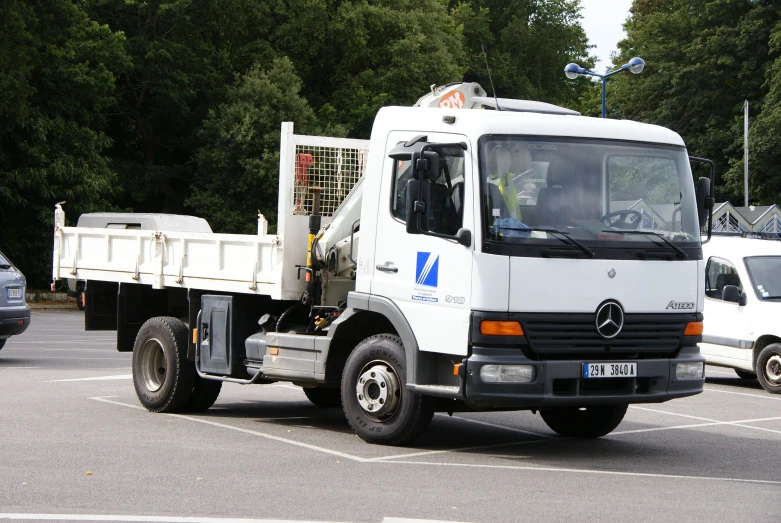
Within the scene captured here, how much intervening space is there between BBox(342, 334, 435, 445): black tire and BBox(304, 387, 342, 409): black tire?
116 inches

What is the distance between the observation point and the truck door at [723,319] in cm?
1650

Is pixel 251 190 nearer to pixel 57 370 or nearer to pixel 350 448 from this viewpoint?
pixel 57 370

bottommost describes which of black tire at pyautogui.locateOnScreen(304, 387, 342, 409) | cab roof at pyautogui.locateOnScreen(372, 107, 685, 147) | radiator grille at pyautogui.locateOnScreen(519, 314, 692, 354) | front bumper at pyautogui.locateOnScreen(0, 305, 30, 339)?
black tire at pyautogui.locateOnScreen(304, 387, 342, 409)

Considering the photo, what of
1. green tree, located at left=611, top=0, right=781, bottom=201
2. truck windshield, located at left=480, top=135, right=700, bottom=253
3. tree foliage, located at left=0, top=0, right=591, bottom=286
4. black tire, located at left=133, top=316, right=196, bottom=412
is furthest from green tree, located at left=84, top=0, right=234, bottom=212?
truck windshield, located at left=480, top=135, right=700, bottom=253

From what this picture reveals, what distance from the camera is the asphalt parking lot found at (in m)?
7.28

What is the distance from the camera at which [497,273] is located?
9.02m

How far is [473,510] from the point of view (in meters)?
7.28

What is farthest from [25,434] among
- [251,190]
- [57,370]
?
[251,190]

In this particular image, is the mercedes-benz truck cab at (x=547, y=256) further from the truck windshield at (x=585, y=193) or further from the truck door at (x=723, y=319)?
the truck door at (x=723, y=319)

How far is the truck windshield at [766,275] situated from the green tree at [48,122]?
26668 millimetres

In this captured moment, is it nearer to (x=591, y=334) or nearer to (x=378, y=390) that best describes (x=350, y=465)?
(x=378, y=390)

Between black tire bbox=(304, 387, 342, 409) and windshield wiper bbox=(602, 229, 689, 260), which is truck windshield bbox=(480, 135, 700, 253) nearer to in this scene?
windshield wiper bbox=(602, 229, 689, 260)

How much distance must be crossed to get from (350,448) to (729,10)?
4615cm

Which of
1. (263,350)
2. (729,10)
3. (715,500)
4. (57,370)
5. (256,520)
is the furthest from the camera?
(729,10)
